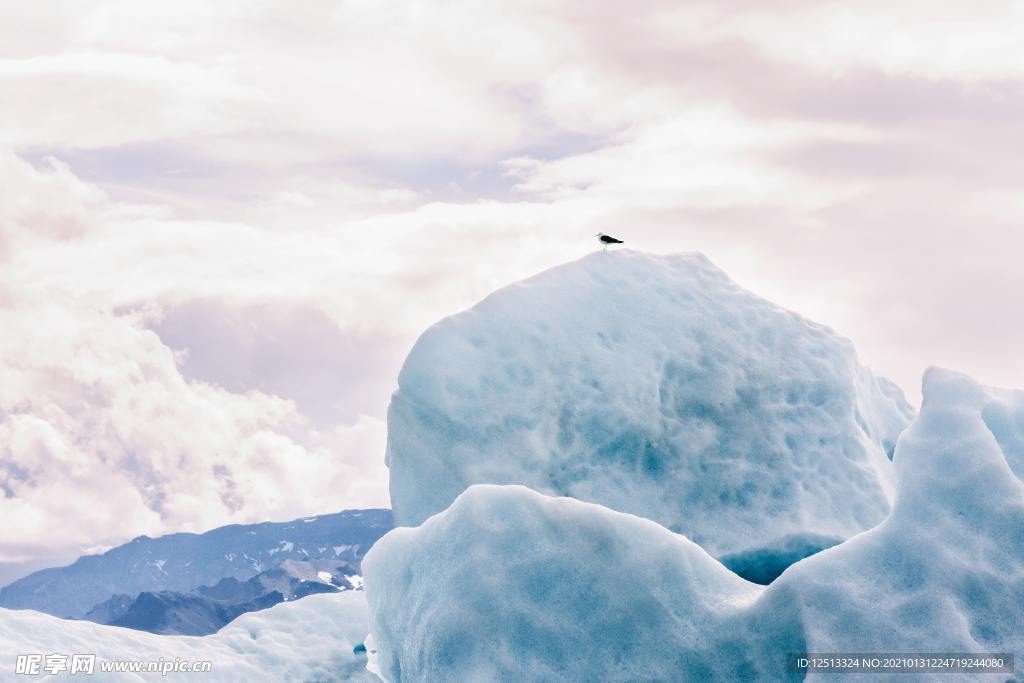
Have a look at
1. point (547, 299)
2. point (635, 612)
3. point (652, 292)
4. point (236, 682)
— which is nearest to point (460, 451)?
point (547, 299)

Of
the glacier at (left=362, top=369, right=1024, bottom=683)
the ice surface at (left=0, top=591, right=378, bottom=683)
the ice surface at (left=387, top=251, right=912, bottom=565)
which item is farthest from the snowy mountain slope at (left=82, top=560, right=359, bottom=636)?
the glacier at (left=362, top=369, right=1024, bottom=683)

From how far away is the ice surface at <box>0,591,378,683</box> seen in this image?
13844 mm

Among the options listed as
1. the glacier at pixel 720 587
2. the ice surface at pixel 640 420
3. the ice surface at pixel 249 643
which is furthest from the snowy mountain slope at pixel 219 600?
the glacier at pixel 720 587

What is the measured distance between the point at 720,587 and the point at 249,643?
10005 millimetres

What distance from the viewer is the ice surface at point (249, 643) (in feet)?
45.4

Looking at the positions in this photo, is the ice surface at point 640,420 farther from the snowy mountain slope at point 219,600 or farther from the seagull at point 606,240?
the snowy mountain slope at point 219,600

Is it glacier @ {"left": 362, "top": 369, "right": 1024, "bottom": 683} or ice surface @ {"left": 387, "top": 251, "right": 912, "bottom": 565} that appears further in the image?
ice surface @ {"left": 387, "top": 251, "right": 912, "bottom": 565}

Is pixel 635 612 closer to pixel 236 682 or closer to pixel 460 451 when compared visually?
pixel 460 451

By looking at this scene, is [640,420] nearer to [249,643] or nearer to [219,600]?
[249,643]

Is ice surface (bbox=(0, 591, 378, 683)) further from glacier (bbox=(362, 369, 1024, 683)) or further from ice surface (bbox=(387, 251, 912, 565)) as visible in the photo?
glacier (bbox=(362, 369, 1024, 683))

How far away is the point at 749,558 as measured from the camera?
13.2 metres

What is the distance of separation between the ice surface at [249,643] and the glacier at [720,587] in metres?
6.90

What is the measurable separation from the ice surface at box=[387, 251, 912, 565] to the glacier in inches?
186

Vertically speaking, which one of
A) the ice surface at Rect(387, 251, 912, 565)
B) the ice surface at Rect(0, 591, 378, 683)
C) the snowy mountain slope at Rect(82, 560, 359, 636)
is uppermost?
the ice surface at Rect(387, 251, 912, 565)
